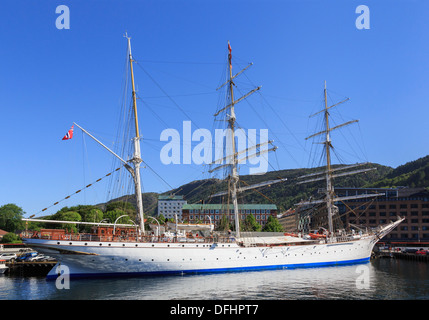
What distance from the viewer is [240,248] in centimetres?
3791

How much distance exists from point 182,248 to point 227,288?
9.49 meters

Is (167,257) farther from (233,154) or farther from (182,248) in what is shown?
(233,154)

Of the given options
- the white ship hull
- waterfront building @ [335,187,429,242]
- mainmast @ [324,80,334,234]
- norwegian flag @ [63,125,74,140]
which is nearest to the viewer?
the white ship hull

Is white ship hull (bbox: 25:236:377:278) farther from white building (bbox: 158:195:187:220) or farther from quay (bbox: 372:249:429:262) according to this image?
white building (bbox: 158:195:187:220)

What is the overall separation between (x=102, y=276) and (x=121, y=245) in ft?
11.1

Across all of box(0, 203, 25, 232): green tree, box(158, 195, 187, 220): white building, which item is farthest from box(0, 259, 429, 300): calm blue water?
box(158, 195, 187, 220): white building

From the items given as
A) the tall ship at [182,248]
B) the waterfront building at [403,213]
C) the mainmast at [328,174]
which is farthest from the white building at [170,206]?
the tall ship at [182,248]

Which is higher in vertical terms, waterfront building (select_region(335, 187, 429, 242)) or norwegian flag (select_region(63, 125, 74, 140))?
norwegian flag (select_region(63, 125, 74, 140))

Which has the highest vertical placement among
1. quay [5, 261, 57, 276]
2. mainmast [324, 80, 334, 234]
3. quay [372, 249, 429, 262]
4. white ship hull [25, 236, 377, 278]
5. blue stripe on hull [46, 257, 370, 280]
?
mainmast [324, 80, 334, 234]

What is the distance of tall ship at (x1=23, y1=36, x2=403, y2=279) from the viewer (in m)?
Result: 31.3

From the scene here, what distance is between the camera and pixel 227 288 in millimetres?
26078
